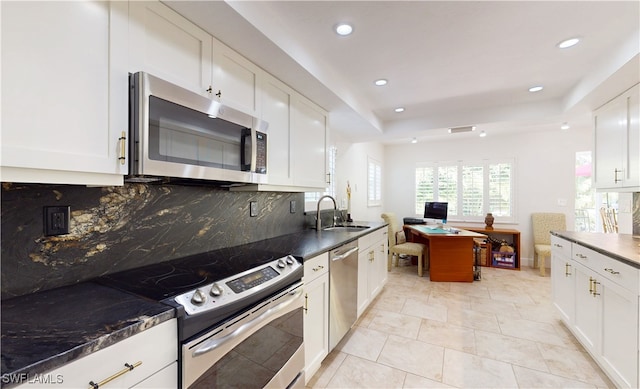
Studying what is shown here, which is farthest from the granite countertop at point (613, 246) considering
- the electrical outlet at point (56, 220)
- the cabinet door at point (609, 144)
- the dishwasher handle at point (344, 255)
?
the electrical outlet at point (56, 220)

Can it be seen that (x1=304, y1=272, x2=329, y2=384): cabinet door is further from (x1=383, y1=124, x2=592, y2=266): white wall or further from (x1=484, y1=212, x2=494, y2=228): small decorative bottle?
(x1=383, y1=124, x2=592, y2=266): white wall

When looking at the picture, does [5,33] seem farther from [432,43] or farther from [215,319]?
[432,43]

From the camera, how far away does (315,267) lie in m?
1.88

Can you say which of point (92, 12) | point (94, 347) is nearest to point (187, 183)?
point (92, 12)

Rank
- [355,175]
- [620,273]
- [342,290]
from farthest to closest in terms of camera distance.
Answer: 1. [355,175]
2. [342,290]
3. [620,273]

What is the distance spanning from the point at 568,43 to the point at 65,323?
3.29 metres

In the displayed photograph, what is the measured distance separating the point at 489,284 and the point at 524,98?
2565 millimetres

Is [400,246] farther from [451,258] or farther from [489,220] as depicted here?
[489,220]

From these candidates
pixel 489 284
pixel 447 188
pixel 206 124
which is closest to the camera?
pixel 206 124

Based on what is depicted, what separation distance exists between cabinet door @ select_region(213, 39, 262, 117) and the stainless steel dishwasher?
124 cm

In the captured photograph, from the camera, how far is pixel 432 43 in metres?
2.06

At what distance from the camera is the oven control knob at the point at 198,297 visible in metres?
1.06

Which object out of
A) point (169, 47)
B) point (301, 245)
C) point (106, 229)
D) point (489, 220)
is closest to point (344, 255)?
point (301, 245)

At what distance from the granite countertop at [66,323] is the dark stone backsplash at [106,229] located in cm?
10
